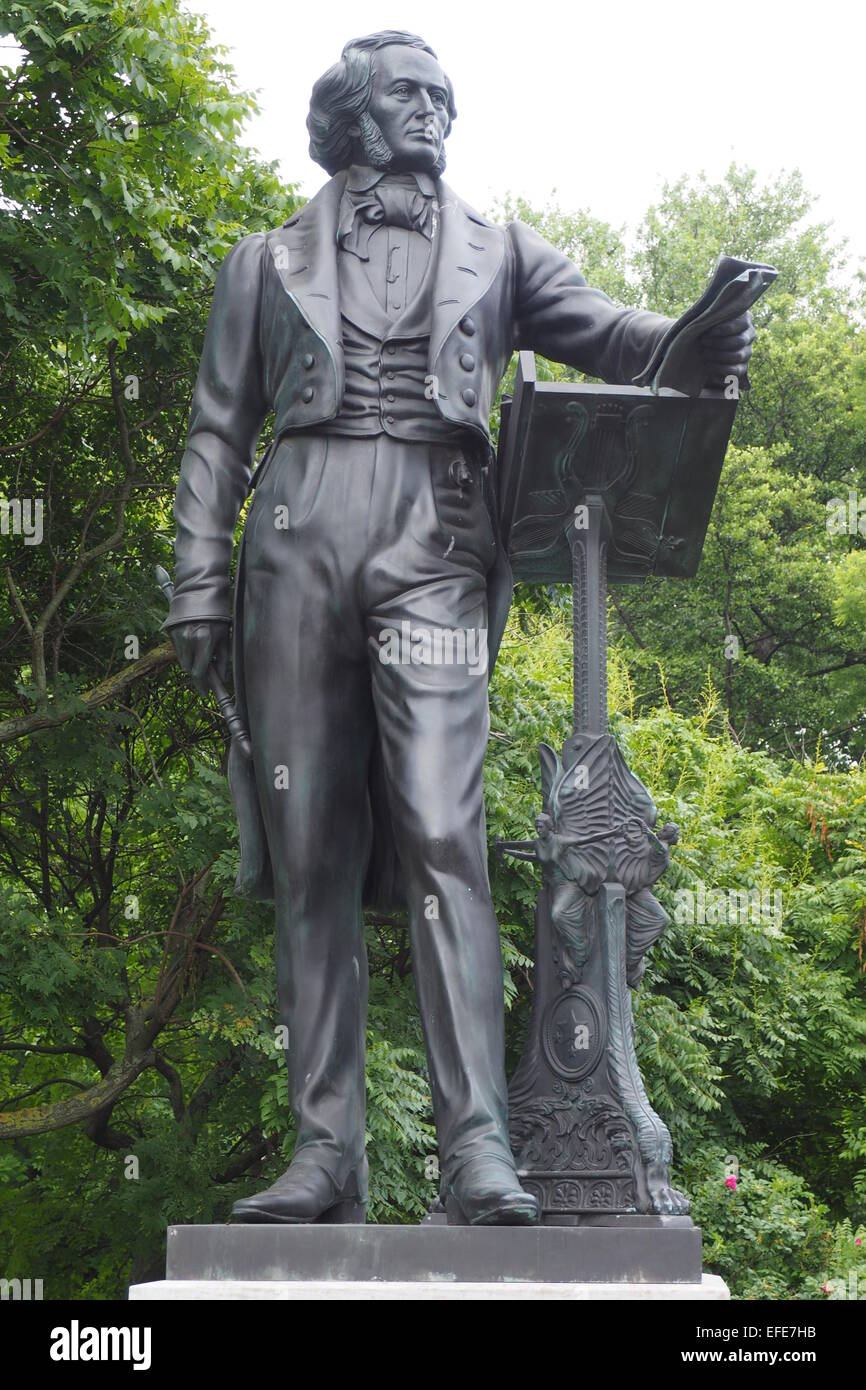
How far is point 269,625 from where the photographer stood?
481 centimetres

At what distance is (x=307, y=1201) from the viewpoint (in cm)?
428

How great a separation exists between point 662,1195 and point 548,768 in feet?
3.68

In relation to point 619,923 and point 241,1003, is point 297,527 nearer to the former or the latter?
point 619,923

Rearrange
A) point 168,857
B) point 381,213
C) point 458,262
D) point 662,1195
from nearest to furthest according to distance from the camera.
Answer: point 662,1195, point 458,262, point 381,213, point 168,857

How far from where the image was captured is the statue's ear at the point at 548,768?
15.5 ft

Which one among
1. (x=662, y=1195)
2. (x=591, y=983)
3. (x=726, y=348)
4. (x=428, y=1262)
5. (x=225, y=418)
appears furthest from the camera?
(x=225, y=418)

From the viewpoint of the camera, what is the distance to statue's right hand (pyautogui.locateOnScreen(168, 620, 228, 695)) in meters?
4.98

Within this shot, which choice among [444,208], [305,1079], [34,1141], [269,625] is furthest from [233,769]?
[34,1141]

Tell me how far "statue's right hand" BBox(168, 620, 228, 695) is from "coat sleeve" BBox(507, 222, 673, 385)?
1.19 metres

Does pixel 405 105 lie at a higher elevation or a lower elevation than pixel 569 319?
higher

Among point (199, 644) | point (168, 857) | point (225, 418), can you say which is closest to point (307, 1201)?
point (199, 644)

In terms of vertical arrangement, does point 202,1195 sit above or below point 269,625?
below

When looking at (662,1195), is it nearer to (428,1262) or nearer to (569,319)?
(428,1262)
